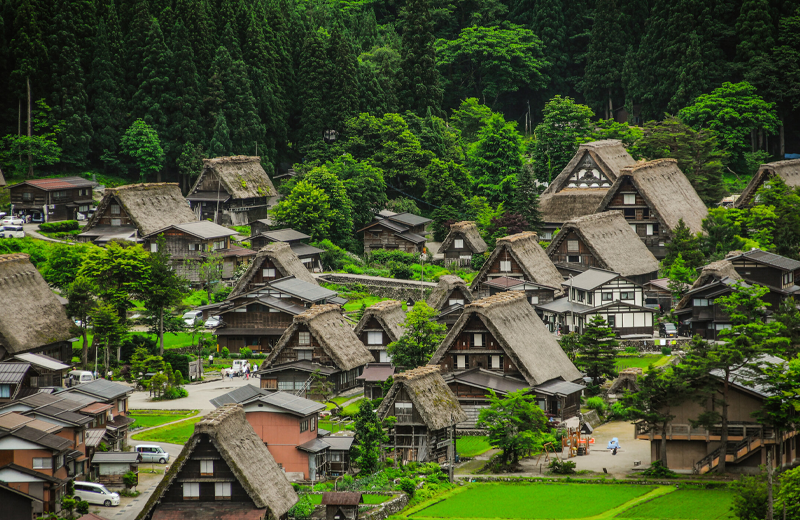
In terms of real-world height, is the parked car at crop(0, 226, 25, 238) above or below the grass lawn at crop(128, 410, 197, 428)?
above

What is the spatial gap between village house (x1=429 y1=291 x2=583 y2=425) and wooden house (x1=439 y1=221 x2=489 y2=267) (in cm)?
1995

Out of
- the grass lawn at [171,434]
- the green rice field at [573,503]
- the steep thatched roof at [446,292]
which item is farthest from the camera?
the steep thatched roof at [446,292]

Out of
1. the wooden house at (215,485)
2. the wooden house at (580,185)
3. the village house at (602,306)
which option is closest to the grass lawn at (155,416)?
the wooden house at (215,485)

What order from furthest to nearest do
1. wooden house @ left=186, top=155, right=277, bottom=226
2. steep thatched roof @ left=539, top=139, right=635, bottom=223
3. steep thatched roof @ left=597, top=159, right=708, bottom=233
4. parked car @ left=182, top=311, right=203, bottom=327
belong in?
wooden house @ left=186, top=155, right=277, bottom=226 < steep thatched roof @ left=539, top=139, right=635, bottom=223 < steep thatched roof @ left=597, top=159, right=708, bottom=233 < parked car @ left=182, top=311, right=203, bottom=327

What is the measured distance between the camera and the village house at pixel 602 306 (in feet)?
200

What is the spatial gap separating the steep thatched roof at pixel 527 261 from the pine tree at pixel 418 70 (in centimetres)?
2548

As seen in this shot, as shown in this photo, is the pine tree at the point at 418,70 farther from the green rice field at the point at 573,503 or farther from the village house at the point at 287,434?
the green rice field at the point at 573,503

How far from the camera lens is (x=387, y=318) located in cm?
5697

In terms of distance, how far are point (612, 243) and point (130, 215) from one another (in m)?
27.2

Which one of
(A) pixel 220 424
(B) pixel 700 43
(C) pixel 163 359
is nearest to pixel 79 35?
(C) pixel 163 359

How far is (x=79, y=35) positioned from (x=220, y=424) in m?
50.7

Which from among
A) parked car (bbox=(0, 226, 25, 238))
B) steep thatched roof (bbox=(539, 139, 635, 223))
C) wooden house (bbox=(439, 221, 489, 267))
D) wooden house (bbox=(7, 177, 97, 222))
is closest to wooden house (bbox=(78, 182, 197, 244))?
parked car (bbox=(0, 226, 25, 238))

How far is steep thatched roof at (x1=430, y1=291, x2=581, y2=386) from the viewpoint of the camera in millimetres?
50375

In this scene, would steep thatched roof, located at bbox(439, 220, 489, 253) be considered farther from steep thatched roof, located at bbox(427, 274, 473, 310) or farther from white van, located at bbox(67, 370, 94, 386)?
white van, located at bbox(67, 370, 94, 386)
